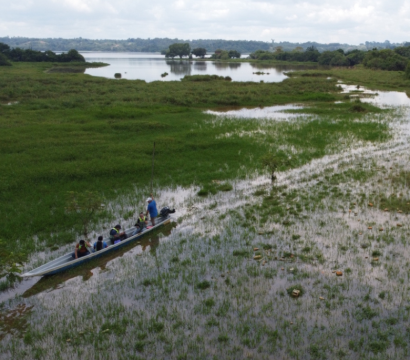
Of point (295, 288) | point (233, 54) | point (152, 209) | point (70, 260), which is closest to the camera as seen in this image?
point (295, 288)

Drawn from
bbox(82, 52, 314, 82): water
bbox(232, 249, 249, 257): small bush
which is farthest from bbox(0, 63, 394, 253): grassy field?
bbox(82, 52, 314, 82): water

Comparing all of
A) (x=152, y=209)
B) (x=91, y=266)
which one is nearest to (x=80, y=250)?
(x=91, y=266)

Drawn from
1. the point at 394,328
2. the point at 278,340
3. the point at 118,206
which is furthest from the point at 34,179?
the point at 394,328

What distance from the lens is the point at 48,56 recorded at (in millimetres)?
101062

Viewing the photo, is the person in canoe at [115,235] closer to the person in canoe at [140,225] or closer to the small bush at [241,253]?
the person in canoe at [140,225]

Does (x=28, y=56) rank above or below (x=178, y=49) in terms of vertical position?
below

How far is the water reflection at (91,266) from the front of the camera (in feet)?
32.8

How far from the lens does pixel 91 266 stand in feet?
36.5

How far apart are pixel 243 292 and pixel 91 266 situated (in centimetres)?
497

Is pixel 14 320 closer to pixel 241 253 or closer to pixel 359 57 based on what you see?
pixel 241 253

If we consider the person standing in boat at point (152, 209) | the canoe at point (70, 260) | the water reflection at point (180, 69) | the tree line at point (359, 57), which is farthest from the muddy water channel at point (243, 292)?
the water reflection at point (180, 69)

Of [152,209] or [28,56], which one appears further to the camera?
[28,56]

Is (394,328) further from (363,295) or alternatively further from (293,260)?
(293,260)

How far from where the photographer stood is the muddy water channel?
750 centimetres
